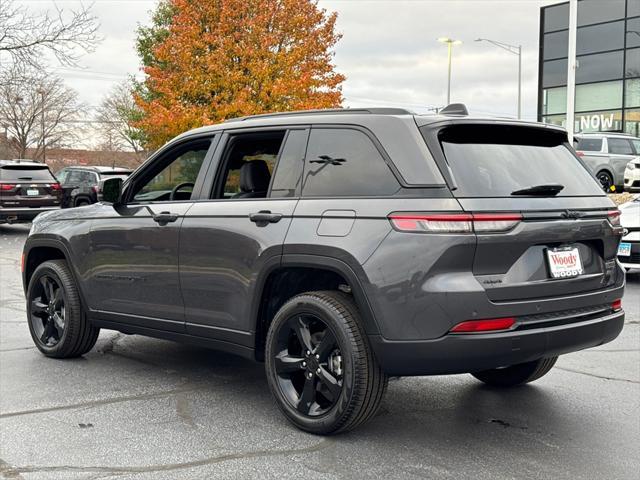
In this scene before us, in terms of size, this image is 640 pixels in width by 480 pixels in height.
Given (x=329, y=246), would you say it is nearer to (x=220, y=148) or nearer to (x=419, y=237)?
(x=419, y=237)

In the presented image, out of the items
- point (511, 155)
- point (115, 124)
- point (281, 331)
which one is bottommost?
point (281, 331)

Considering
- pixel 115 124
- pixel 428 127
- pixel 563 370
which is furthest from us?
pixel 115 124

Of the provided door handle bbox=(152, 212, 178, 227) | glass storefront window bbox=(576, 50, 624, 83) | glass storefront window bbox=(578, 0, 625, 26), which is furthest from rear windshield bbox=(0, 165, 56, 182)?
glass storefront window bbox=(578, 0, 625, 26)

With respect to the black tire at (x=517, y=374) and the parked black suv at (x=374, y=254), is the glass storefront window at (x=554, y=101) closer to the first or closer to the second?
the black tire at (x=517, y=374)

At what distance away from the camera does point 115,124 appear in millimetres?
61656

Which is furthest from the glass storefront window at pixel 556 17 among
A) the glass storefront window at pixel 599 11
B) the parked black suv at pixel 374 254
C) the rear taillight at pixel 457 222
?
the rear taillight at pixel 457 222

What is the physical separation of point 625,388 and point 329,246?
2646 mm

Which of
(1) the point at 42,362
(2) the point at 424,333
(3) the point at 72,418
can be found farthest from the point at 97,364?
(2) the point at 424,333

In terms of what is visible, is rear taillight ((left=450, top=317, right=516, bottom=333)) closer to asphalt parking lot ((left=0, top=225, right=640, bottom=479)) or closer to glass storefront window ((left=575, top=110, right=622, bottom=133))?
asphalt parking lot ((left=0, top=225, right=640, bottom=479))

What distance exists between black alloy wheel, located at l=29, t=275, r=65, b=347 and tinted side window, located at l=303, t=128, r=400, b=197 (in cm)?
270

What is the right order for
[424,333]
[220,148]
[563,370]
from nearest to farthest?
[424,333] < [220,148] < [563,370]

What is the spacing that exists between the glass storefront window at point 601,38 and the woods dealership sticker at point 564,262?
1323 inches

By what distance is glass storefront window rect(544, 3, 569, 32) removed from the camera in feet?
116

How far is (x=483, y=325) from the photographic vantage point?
3.67 meters
